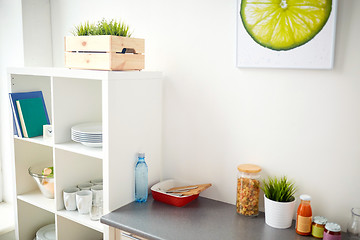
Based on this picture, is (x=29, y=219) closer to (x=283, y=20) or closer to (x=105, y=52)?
(x=105, y=52)

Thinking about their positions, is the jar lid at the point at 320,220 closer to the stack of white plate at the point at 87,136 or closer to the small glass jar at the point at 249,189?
the small glass jar at the point at 249,189

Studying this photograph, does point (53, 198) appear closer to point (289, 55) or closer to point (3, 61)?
point (3, 61)

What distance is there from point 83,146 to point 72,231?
55cm

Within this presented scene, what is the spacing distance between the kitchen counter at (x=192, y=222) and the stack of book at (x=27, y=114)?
787mm

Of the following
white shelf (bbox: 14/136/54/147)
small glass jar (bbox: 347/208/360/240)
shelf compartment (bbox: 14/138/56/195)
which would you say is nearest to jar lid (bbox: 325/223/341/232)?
small glass jar (bbox: 347/208/360/240)

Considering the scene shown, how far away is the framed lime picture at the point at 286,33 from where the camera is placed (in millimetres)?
1552

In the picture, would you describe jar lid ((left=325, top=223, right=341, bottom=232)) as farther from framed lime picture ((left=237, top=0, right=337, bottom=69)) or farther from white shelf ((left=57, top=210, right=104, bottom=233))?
white shelf ((left=57, top=210, right=104, bottom=233))

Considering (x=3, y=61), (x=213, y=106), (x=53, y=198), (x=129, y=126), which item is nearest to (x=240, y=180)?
(x=213, y=106)

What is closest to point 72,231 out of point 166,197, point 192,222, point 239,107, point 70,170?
point 70,170

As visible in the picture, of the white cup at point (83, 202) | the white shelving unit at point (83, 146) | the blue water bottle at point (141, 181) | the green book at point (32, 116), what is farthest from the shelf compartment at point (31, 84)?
the blue water bottle at point (141, 181)

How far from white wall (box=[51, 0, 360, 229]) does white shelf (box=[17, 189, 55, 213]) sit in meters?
0.71

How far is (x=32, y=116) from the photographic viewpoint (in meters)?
2.19

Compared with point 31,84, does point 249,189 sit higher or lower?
lower

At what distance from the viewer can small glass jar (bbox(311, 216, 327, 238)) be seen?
1.54 meters
